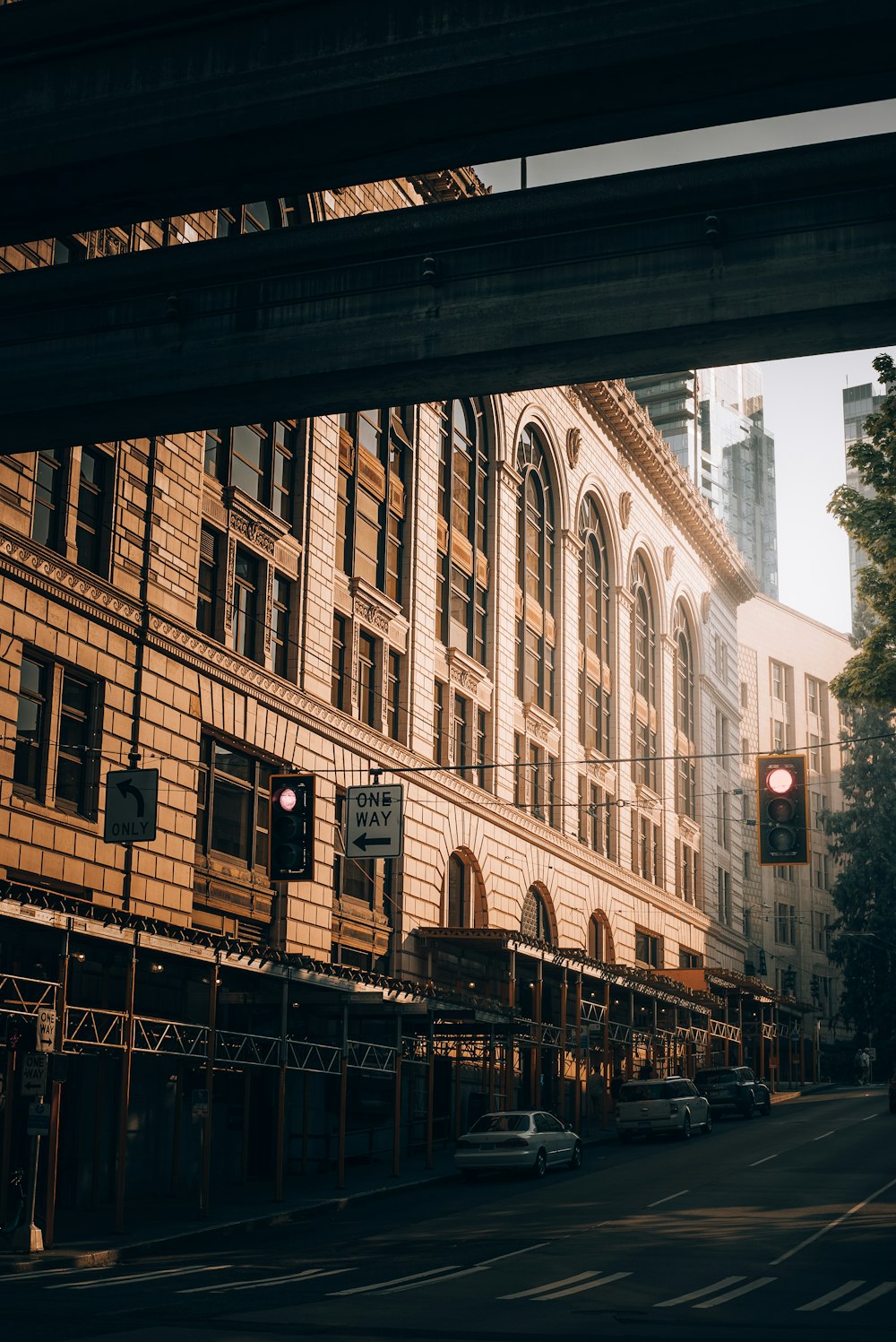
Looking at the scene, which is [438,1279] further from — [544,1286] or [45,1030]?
[45,1030]

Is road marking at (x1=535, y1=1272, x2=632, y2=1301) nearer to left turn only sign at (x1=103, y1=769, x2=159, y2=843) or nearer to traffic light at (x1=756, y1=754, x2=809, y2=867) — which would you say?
traffic light at (x1=756, y1=754, x2=809, y2=867)

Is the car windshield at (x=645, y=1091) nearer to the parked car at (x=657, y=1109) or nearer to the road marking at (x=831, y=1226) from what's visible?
the parked car at (x=657, y=1109)

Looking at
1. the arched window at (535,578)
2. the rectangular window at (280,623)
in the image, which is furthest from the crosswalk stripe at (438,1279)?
the arched window at (535,578)

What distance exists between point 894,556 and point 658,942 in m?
37.4

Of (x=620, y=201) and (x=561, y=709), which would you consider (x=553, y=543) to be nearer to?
(x=561, y=709)

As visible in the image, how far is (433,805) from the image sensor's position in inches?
1770

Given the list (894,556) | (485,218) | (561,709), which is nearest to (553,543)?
(561,709)

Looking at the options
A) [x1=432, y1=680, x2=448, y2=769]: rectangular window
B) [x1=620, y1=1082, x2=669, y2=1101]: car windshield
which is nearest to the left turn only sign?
[x1=432, y1=680, x2=448, y2=769]: rectangular window

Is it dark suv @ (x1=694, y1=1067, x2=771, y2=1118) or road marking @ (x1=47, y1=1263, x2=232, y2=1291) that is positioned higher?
dark suv @ (x1=694, y1=1067, x2=771, y2=1118)

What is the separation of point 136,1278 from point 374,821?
13326 mm

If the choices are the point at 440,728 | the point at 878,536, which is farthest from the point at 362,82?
the point at 440,728

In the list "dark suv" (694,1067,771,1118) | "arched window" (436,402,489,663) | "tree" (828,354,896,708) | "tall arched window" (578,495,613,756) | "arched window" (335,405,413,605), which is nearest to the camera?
"tree" (828,354,896,708)

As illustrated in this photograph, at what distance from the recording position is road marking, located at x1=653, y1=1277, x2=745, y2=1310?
16703mm

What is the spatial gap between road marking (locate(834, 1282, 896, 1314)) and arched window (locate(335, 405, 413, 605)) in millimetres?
26524
